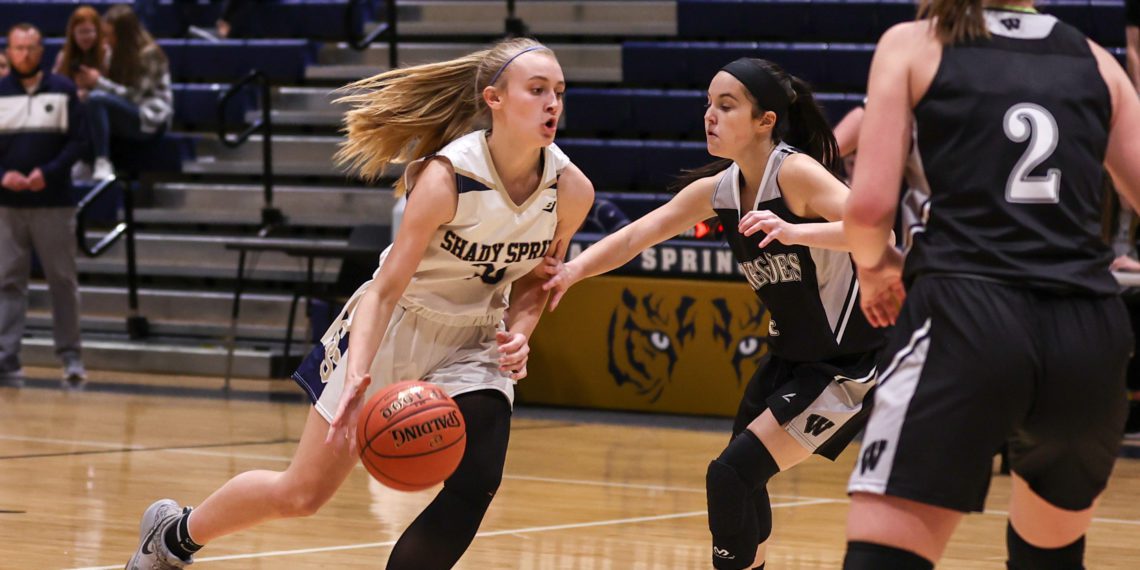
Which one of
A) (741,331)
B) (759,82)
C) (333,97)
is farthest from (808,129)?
(333,97)

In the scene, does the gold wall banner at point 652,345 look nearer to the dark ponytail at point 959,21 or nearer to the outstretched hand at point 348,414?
the outstretched hand at point 348,414

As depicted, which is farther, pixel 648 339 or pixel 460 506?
pixel 648 339

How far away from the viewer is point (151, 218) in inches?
473

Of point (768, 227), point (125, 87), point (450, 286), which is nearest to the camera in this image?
point (768, 227)

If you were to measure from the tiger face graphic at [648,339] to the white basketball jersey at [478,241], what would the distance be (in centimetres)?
488

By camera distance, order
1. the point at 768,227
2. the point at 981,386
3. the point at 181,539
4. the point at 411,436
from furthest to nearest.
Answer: the point at 181,539, the point at 768,227, the point at 411,436, the point at 981,386

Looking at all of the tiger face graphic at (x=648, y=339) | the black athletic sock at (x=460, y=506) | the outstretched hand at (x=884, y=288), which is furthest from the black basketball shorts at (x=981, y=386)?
the tiger face graphic at (x=648, y=339)

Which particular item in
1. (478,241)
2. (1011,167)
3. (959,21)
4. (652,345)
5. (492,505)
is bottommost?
(652,345)

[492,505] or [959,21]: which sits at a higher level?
[959,21]

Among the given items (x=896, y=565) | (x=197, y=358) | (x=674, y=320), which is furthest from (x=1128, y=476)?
(x=197, y=358)

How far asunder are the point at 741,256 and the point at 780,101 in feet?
1.40

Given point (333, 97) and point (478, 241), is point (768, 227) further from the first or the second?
point (333, 97)

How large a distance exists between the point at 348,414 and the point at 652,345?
17.8 ft

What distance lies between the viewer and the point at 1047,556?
2.86 m
